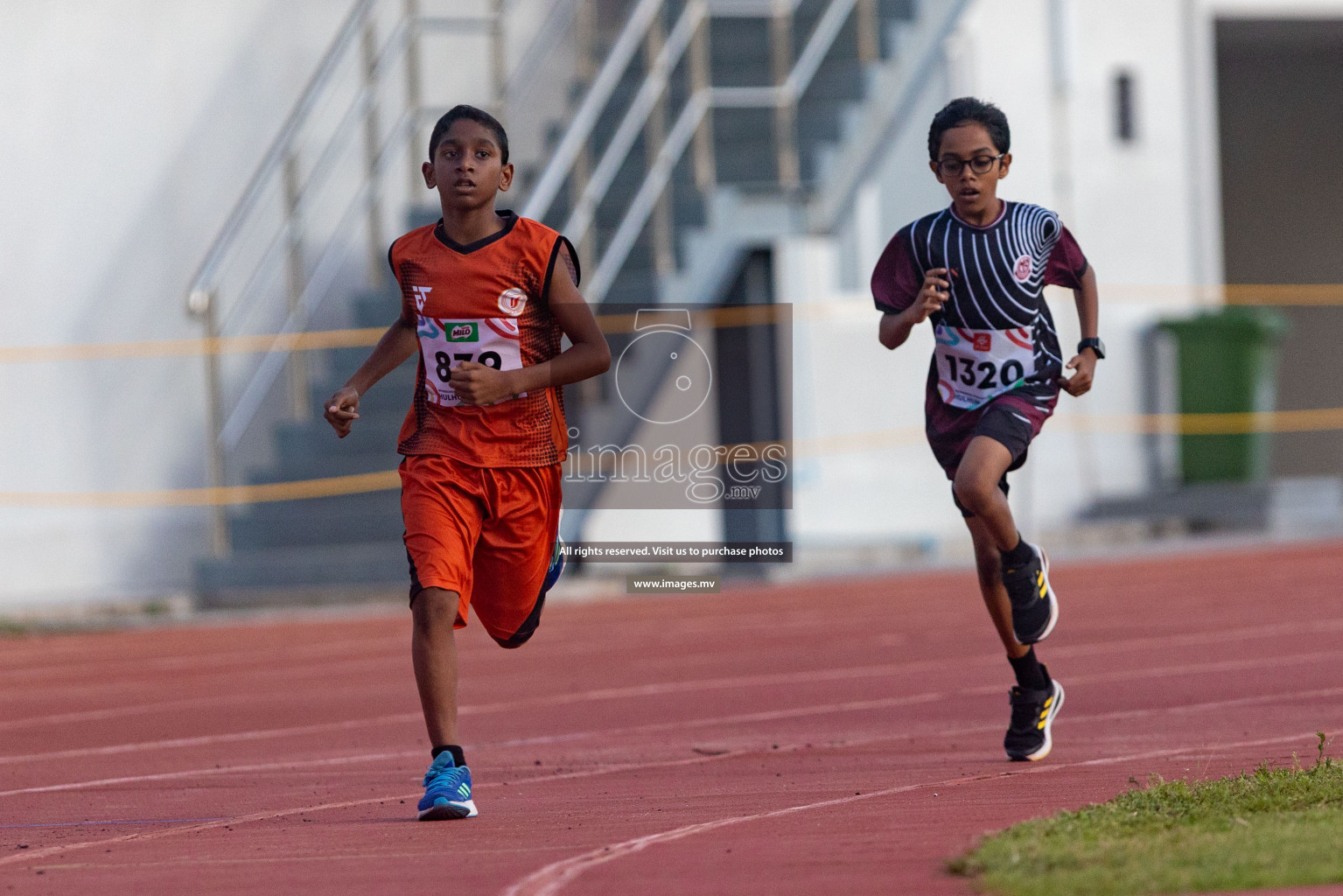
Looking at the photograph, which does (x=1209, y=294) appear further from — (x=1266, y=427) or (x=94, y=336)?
(x=94, y=336)

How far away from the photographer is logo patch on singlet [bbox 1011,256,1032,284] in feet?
19.9

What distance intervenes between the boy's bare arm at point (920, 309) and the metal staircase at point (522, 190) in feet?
24.4

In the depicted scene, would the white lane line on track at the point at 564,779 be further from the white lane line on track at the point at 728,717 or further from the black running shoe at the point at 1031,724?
the white lane line on track at the point at 728,717

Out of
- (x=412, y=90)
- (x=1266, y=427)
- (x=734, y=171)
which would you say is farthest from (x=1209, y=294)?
(x=412, y=90)

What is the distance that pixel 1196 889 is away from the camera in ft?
12.5

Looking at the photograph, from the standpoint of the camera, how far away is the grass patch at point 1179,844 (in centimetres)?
383

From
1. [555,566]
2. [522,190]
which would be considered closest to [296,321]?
[522,190]

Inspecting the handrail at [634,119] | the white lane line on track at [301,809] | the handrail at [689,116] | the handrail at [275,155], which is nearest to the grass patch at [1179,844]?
the white lane line on track at [301,809]

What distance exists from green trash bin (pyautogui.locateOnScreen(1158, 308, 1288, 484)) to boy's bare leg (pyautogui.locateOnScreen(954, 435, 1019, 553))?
12812mm

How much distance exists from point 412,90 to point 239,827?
10491 millimetres

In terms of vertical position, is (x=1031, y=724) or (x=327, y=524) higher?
(x=327, y=524)

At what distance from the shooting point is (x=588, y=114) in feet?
46.2

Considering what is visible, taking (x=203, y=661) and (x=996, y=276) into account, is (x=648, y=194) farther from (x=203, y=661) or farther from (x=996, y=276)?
(x=996, y=276)

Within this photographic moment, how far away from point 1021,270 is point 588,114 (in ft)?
27.4
